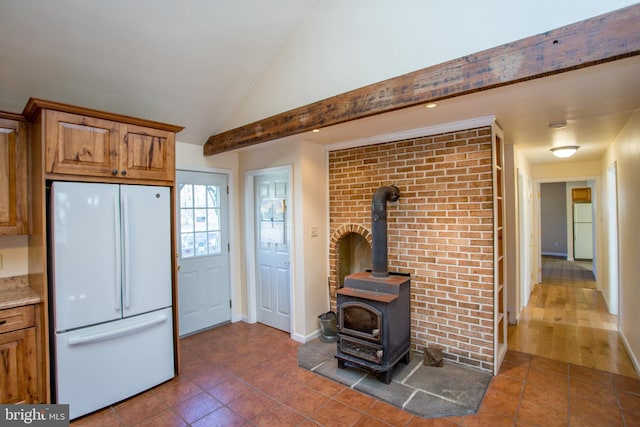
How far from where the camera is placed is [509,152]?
158 inches

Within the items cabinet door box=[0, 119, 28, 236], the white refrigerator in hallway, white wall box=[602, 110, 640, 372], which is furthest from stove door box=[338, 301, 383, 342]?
the white refrigerator in hallway

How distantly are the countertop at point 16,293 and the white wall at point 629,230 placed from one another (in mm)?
4828

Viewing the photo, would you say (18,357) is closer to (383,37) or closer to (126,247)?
(126,247)

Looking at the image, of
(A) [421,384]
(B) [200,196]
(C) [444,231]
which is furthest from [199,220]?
(A) [421,384]

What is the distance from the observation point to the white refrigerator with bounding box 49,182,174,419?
7.42ft

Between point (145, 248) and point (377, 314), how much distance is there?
2030mm

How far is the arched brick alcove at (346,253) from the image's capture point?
12.4 ft

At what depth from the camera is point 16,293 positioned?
7.82 feet

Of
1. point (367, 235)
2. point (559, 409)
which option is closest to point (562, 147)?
point (367, 235)

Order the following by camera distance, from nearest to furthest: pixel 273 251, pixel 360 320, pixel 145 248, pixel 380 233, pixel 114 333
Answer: pixel 114 333 < pixel 145 248 < pixel 360 320 < pixel 380 233 < pixel 273 251

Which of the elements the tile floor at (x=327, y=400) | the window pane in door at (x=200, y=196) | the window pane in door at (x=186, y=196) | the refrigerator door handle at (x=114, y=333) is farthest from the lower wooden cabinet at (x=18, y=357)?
the window pane in door at (x=200, y=196)

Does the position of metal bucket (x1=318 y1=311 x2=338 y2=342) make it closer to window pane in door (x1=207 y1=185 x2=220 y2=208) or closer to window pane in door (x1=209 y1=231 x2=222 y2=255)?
window pane in door (x1=209 y1=231 x2=222 y2=255)

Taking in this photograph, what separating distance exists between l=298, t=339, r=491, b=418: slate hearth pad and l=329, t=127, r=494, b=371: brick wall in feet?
0.75

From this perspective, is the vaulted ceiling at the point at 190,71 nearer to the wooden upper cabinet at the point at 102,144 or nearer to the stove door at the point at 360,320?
the wooden upper cabinet at the point at 102,144
